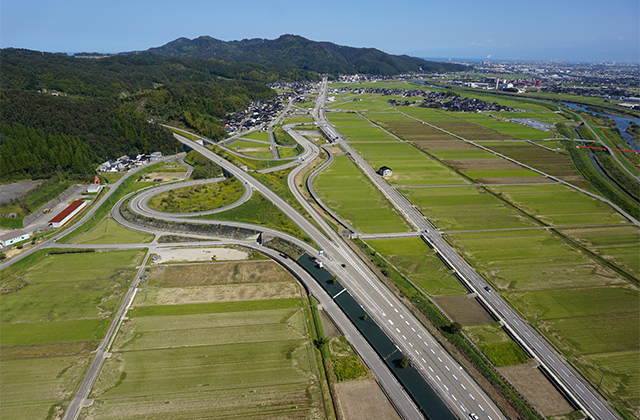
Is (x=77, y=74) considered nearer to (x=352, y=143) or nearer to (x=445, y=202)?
(x=352, y=143)

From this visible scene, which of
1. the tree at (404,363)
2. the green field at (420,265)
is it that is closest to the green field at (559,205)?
the green field at (420,265)

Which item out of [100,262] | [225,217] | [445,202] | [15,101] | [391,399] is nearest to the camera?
[391,399]

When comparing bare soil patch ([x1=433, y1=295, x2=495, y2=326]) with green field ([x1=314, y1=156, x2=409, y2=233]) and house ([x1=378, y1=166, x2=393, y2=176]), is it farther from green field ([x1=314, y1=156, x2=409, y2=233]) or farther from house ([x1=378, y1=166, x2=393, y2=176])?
house ([x1=378, y1=166, x2=393, y2=176])

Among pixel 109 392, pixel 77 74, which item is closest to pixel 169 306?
pixel 109 392

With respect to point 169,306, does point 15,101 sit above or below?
above

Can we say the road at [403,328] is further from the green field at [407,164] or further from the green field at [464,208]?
the green field at [407,164]

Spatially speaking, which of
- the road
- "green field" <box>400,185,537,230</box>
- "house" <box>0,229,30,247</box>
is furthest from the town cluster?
"green field" <box>400,185,537,230</box>

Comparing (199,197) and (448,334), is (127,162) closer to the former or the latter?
(199,197)
